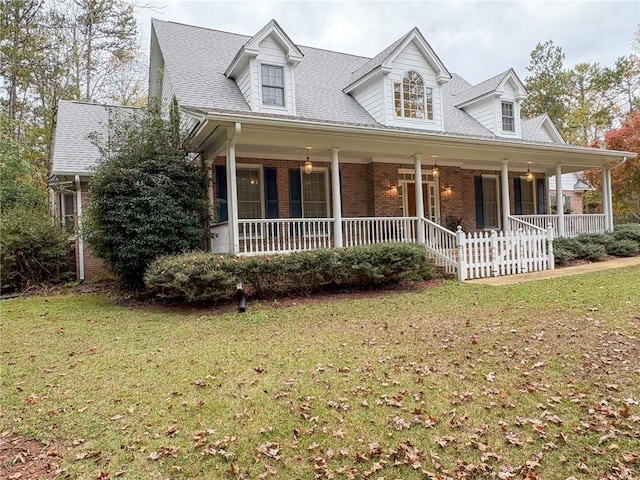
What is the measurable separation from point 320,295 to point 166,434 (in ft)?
18.0

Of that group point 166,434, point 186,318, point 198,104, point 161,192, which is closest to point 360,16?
point 198,104

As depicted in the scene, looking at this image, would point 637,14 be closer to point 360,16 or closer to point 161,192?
point 360,16

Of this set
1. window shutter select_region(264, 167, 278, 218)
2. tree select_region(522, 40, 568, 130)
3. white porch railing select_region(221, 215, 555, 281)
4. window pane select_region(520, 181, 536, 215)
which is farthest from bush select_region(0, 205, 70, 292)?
tree select_region(522, 40, 568, 130)

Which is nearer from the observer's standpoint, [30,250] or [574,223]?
[30,250]

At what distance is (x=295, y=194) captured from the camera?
12.1m

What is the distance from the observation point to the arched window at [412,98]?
12609 mm

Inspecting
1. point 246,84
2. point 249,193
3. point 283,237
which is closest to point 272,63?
point 246,84

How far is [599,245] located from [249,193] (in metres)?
10.3

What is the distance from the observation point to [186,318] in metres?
7.05

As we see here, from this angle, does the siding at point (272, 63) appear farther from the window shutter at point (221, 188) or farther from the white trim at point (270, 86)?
the window shutter at point (221, 188)

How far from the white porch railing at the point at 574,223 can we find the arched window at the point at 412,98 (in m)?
4.65

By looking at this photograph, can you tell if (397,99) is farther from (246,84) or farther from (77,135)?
(77,135)

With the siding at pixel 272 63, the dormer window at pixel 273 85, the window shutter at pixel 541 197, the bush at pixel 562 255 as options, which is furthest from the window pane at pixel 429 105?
the window shutter at pixel 541 197

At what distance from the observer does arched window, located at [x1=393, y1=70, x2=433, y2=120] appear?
1261 centimetres
